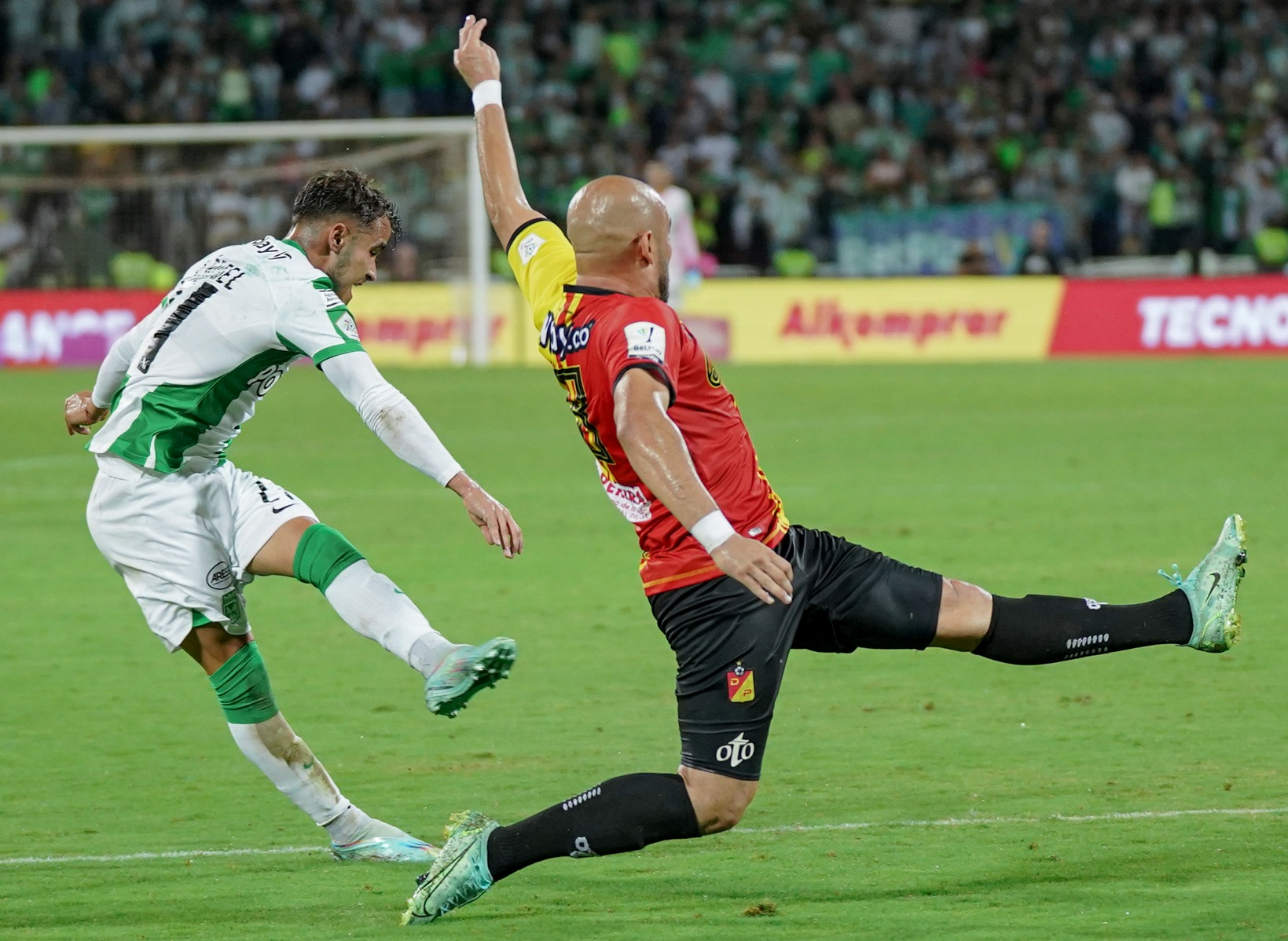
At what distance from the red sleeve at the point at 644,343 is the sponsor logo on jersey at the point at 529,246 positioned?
87 centimetres

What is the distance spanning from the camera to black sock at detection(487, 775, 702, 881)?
15.8 feet

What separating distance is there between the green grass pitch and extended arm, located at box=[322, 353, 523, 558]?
1.04 metres

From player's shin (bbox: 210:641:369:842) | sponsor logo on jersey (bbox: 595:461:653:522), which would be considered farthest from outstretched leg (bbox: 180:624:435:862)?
sponsor logo on jersey (bbox: 595:461:653:522)

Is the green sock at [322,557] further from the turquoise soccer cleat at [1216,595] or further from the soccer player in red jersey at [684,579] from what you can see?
the turquoise soccer cleat at [1216,595]

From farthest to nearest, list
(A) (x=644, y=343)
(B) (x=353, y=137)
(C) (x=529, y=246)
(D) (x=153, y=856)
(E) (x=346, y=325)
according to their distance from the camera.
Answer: (B) (x=353, y=137)
(D) (x=153, y=856)
(C) (x=529, y=246)
(E) (x=346, y=325)
(A) (x=644, y=343)

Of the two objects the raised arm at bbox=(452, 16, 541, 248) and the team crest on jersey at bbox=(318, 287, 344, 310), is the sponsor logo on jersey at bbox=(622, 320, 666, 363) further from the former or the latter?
the raised arm at bbox=(452, 16, 541, 248)

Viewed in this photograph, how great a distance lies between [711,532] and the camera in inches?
176

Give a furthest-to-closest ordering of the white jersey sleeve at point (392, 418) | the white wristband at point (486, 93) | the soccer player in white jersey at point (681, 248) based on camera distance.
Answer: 1. the soccer player in white jersey at point (681, 248)
2. the white wristband at point (486, 93)
3. the white jersey sleeve at point (392, 418)

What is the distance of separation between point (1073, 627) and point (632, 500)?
1.29 metres

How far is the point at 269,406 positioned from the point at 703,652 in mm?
15661

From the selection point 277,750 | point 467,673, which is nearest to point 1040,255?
point 277,750

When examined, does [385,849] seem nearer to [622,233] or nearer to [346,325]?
[346,325]

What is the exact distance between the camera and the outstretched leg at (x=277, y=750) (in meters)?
5.55

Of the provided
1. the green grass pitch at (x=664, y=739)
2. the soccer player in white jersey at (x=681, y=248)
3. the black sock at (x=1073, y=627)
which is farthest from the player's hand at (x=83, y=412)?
the soccer player in white jersey at (x=681, y=248)
